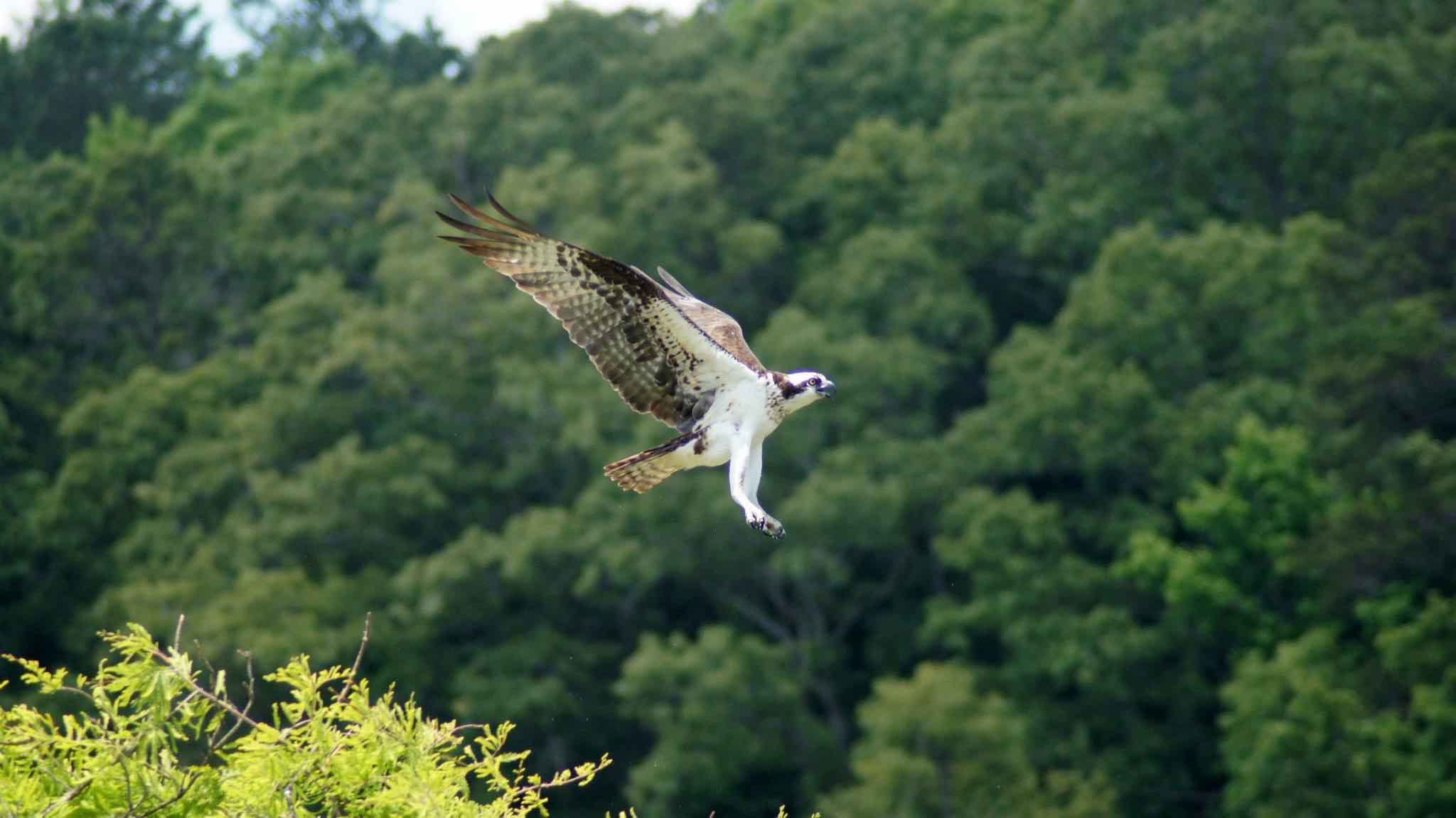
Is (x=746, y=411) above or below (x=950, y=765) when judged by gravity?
above

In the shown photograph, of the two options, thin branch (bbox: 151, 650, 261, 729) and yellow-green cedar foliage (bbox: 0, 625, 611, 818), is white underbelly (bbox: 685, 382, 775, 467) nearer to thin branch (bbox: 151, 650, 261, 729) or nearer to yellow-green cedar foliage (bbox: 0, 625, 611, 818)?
yellow-green cedar foliage (bbox: 0, 625, 611, 818)

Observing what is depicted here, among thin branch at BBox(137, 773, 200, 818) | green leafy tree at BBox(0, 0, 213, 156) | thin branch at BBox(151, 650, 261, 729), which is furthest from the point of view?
green leafy tree at BBox(0, 0, 213, 156)

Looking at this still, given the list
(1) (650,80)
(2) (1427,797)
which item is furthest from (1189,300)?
(1) (650,80)

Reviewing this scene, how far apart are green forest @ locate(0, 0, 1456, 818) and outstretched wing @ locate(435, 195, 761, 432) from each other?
1830 cm

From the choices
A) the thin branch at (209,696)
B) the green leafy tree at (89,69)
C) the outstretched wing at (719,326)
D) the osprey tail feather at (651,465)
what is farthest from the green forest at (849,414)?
the thin branch at (209,696)

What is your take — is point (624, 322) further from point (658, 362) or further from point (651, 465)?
point (651, 465)

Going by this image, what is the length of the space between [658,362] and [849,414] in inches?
949

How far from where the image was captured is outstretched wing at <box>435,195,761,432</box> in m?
9.88

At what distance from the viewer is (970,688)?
30453 millimetres

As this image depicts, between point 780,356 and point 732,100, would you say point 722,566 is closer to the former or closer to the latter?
point 780,356

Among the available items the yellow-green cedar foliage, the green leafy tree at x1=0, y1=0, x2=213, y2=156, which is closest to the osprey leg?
the yellow-green cedar foliage

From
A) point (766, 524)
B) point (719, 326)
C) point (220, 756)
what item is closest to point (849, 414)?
point (719, 326)

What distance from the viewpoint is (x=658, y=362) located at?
10227 mm

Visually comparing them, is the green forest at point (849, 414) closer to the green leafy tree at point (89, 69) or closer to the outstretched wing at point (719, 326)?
the green leafy tree at point (89, 69)
